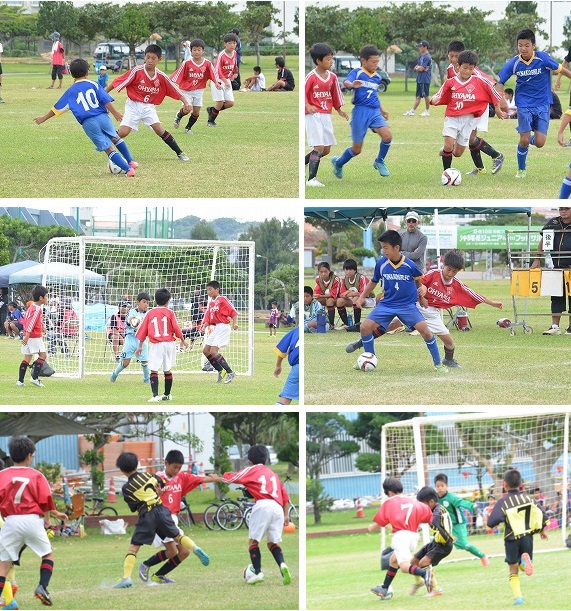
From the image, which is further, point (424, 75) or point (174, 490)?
point (424, 75)

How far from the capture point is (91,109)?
10508 millimetres

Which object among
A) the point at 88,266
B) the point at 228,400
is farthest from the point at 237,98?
the point at 228,400

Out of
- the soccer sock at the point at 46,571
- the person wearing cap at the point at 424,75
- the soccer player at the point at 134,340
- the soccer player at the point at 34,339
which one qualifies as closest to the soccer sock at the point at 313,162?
the soccer player at the point at 134,340

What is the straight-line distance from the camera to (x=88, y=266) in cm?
1420

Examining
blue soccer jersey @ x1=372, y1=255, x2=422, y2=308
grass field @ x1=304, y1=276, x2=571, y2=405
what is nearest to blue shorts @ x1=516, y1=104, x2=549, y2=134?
grass field @ x1=304, y1=276, x2=571, y2=405

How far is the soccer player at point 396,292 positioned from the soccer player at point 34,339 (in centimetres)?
390

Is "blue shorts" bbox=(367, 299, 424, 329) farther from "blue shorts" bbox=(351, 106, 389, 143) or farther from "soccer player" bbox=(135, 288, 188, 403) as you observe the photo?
"blue shorts" bbox=(351, 106, 389, 143)

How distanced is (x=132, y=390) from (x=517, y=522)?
485cm

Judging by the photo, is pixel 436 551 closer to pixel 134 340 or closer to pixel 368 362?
pixel 368 362

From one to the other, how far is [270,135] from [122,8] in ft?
60.3

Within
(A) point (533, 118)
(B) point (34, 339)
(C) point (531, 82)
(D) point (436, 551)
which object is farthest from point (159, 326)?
(C) point (531, 82)

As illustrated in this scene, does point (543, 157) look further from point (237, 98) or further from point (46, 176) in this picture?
point (237, 98)

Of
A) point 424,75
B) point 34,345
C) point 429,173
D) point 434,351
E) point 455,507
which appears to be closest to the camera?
point 455,507

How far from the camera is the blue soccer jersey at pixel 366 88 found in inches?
416
